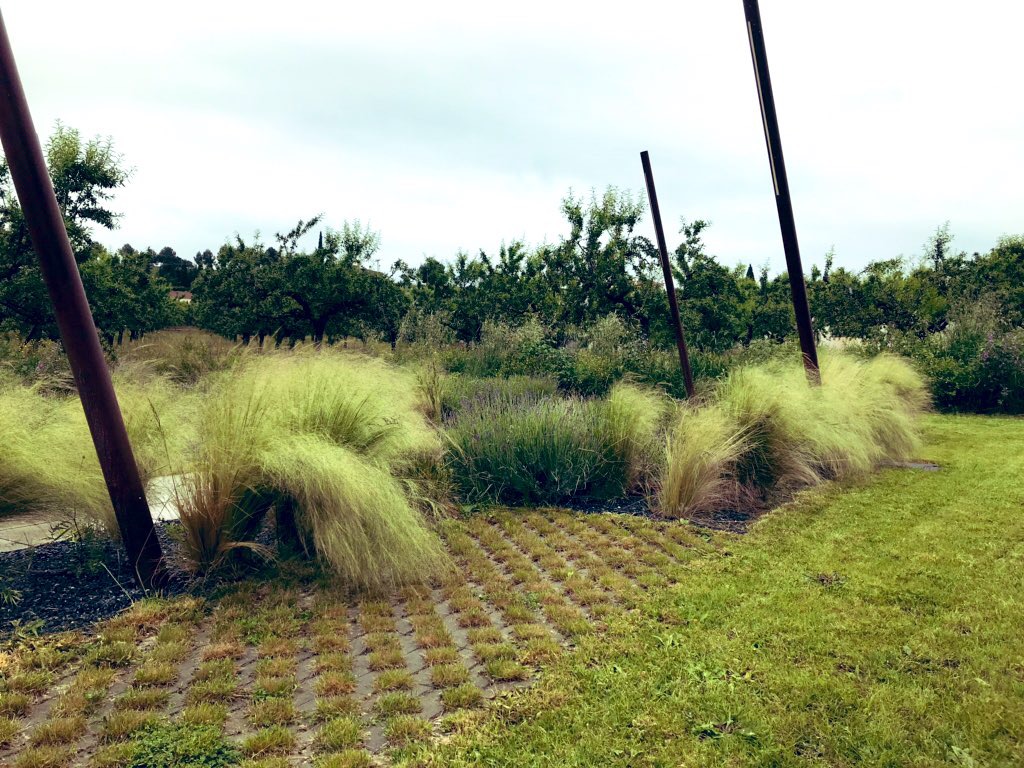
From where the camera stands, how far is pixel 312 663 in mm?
3262

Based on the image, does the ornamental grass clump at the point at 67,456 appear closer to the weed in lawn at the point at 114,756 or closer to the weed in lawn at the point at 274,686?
the weed in lawn at the point at 274,686

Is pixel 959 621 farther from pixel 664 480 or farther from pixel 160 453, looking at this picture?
pixel 160 453

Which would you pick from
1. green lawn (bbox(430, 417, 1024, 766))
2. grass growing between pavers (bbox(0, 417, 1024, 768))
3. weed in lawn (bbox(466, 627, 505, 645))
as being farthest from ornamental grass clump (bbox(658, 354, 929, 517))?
weed in lawn (bbox(466, 627, 505, 645))

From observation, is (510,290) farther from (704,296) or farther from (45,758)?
(45,758)

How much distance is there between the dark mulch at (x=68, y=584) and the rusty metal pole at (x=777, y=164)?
27.6 feet

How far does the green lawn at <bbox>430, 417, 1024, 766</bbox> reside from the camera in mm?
2613

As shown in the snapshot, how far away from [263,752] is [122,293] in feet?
51.5

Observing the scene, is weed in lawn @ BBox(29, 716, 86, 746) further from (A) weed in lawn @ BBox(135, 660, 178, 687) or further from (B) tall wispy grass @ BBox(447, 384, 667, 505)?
(B) tall wispy grass @ BBox(447, 384, 667, 505)

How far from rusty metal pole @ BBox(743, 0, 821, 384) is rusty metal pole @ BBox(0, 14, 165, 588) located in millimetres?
8454

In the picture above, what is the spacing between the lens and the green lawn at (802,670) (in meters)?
2.61

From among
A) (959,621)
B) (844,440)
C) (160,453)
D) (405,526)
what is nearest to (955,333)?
(844,440)

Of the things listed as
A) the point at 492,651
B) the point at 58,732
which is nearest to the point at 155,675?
the point at 58,732

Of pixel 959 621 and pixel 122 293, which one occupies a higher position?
pixel 122 293

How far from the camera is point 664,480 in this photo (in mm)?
6340
